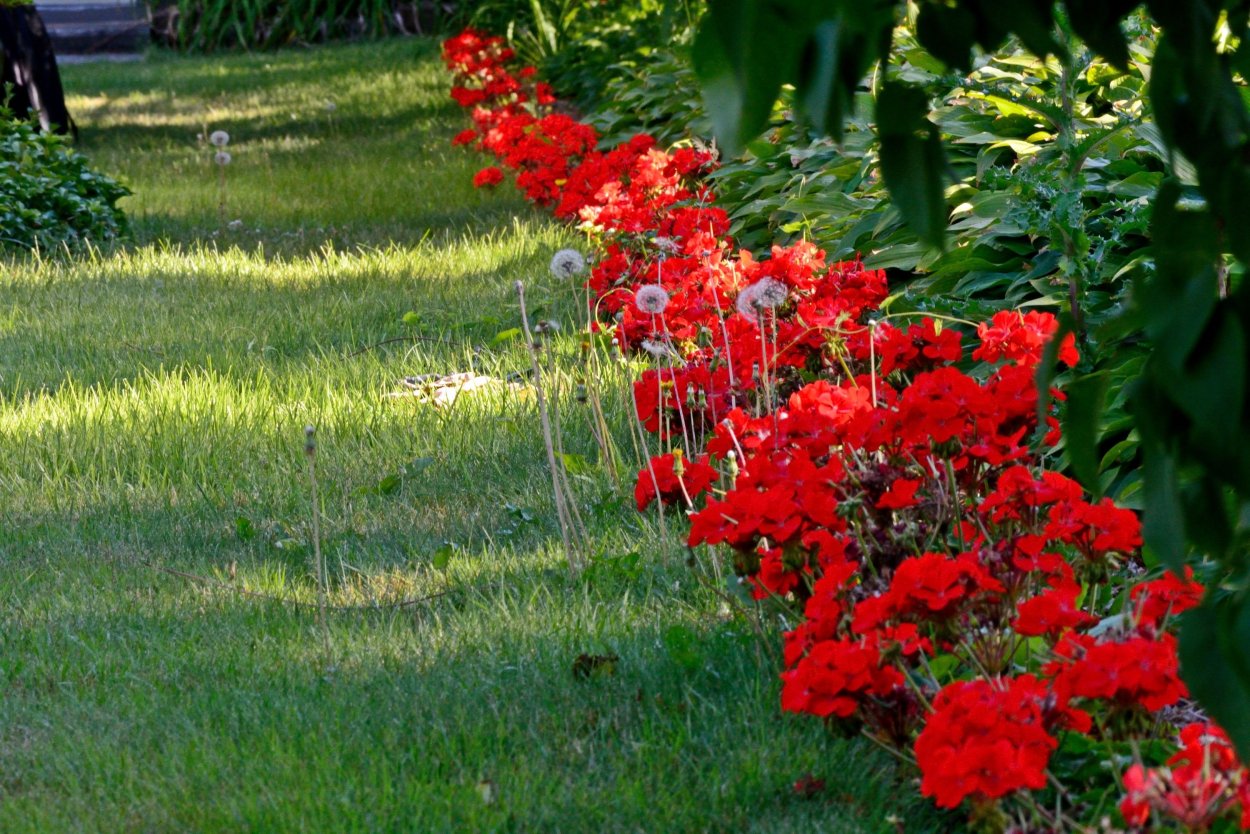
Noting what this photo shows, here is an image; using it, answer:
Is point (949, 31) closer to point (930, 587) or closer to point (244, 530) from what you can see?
point (930, 587)

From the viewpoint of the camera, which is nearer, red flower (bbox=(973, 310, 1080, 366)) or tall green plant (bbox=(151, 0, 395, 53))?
red flower (bbox=(973, 310, 1080, 366))

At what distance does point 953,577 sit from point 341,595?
59.6 inches

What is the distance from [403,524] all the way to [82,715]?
1078 mm

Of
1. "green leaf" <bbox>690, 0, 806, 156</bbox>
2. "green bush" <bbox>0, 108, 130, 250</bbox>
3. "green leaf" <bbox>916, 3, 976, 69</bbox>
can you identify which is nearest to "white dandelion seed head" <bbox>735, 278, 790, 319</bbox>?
"green leaf" <bbox>916, 3, 976, 69</bbox>

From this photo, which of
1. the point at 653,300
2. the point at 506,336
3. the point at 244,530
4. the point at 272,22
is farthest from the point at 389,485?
the point at 272,22

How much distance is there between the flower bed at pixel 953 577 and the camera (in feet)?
5.57

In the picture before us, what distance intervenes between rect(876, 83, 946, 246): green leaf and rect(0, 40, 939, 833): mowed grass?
4.08 feet

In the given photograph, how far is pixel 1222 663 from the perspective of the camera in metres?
1.04

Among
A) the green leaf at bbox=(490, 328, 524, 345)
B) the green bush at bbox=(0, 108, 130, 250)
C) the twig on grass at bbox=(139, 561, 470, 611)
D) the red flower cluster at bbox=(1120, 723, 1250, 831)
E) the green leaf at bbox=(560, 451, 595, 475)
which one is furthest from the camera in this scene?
the green bush at bbox=(0, 108, 130, 250)

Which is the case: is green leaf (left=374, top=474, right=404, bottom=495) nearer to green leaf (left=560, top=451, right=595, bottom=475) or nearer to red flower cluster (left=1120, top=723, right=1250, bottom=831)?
green leaf (left=560, top=451, right=595, bottom=475)

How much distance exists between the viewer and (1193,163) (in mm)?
1015

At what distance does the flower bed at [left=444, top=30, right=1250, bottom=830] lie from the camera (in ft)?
5.57

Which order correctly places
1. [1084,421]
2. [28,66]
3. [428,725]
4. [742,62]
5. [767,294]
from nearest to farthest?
[742,62], [1084,421], [428,725], [767,294], [28,66]

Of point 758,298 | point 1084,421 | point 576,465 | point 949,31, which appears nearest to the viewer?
point 949,31
